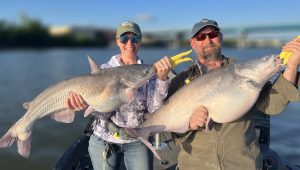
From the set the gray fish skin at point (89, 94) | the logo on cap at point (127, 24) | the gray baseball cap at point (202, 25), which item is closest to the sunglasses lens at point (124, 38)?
the logo on cap at point (127, 24)

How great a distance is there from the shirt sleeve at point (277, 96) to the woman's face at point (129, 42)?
1.36 m

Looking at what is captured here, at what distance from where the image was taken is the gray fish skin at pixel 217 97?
328 cm

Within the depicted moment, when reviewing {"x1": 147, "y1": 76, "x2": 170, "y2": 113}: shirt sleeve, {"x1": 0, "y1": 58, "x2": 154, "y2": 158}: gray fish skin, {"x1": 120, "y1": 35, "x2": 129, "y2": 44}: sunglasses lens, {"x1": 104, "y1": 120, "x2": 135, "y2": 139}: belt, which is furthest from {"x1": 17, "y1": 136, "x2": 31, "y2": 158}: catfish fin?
{"x1": 120, "y1": 35, "x2": 129, "y2": 44}: sunglasses lens

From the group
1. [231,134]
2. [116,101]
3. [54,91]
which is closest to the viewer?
[231,134]

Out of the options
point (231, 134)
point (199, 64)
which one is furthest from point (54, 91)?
point (231, 134)

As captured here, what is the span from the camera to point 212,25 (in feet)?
12.2

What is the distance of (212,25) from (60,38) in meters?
87.5

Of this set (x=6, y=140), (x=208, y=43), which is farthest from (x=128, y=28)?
(x=6, y=140)

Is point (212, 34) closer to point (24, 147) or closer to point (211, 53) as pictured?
point (211, 53)

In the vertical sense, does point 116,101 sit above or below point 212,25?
below

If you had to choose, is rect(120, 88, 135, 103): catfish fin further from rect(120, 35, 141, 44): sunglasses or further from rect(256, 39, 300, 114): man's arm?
rect(256, 39, 300, 114): man's arm

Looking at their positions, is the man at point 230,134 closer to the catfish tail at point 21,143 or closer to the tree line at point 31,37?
the catfish tail at point 21,143

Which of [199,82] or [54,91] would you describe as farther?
[54,91]

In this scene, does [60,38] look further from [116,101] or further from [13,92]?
[116,101]
